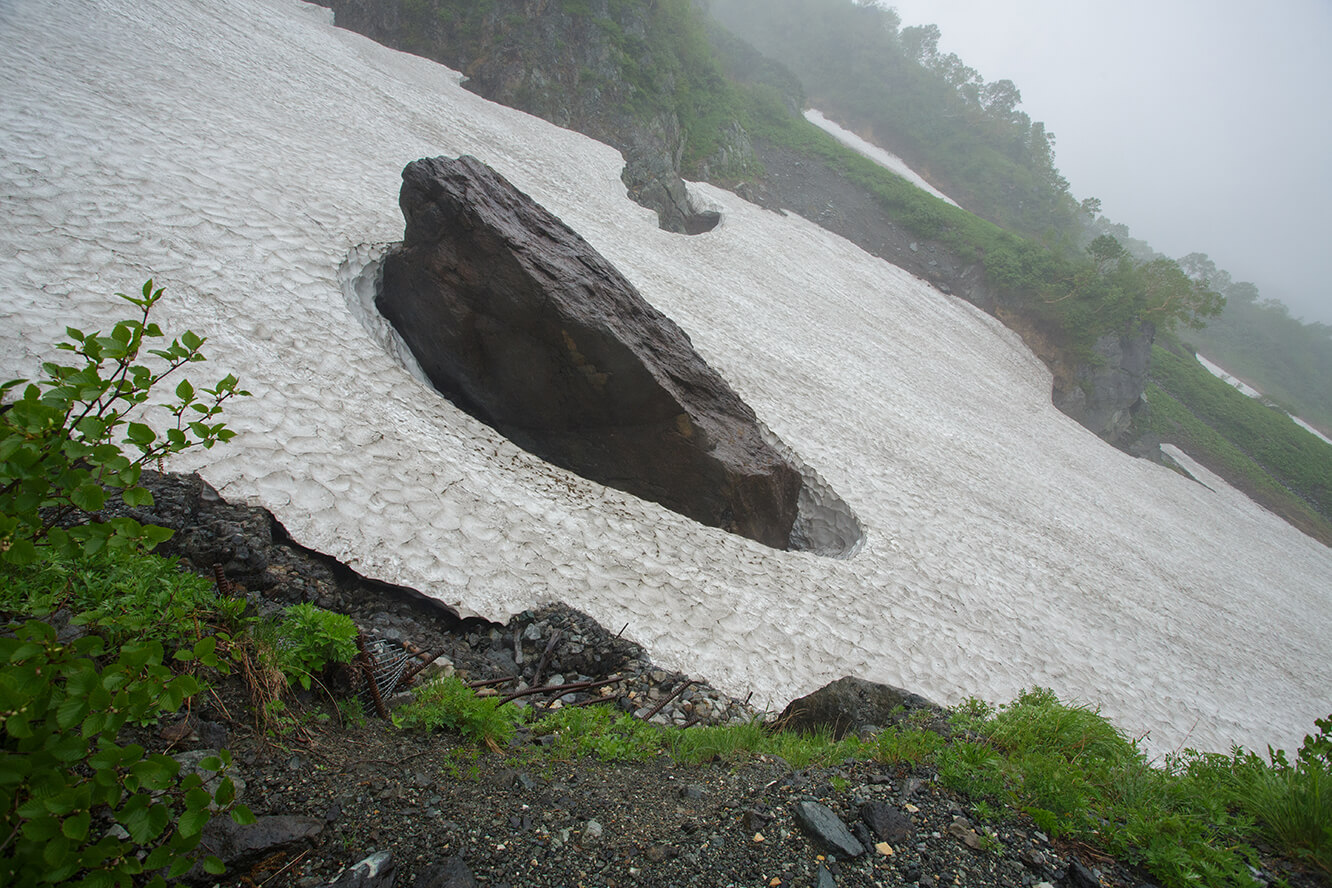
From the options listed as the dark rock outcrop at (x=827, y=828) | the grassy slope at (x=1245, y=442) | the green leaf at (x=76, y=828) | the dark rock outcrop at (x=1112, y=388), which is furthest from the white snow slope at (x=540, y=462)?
the grassy slope at (x=1245, y=442)

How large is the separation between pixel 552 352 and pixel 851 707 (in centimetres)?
516

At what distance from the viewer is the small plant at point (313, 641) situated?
343 cm

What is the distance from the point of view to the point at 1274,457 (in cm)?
3400

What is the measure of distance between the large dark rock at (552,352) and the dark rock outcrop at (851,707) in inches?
127

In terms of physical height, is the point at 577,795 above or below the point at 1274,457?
below

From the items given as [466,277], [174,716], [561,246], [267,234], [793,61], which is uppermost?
[793,61]

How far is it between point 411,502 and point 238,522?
142cm

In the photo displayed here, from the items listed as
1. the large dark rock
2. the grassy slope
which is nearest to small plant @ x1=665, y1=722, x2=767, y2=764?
the large dark rock

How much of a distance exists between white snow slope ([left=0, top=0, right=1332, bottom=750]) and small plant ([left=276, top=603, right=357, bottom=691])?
4.58ft

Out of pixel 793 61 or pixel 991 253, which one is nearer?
pixel 991 253

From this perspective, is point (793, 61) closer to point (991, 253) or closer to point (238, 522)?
point (991, 253)

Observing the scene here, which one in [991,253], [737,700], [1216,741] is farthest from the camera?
[991,253]

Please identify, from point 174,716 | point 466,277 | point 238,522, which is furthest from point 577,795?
point 466,277

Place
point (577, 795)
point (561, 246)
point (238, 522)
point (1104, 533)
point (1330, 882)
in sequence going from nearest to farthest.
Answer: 1. point (1330, 882)
2. point (577, 795)
3. point (238, 522)
4. point (561, 246)
5. point (1104, 533)
